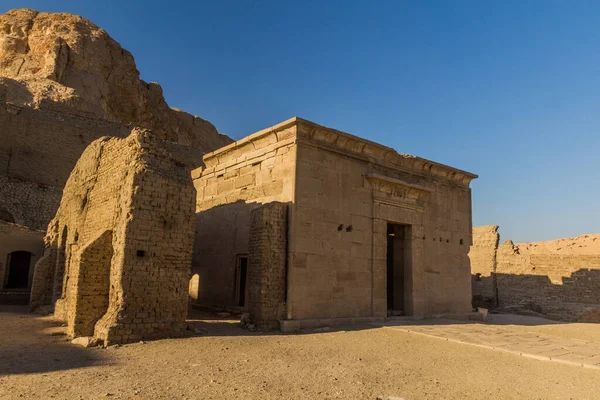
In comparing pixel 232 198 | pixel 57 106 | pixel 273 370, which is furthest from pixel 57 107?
pixel 273 370

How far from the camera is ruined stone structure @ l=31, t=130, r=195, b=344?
7211 millimetres

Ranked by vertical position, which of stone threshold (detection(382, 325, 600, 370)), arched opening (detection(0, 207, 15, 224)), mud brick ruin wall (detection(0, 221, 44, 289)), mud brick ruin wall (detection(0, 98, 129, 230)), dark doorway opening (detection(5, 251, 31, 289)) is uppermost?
mud brick ruin wall (detection(0, 98, 129, 230))

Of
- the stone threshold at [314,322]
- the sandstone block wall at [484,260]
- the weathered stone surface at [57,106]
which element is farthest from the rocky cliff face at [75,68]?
the stone threshold at [314,322]

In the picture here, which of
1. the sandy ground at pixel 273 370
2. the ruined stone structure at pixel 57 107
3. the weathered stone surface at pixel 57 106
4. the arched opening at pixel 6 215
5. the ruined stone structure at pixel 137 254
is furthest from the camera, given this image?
the weathered stone surface at pixel 57 106

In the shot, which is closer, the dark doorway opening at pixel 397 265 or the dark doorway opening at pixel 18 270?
the dark doorway opening at pixel 397 265

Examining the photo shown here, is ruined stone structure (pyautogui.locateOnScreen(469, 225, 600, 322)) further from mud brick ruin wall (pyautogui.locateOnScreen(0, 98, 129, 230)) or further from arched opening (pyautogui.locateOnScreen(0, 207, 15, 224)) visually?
mud brick ruin wall (pyautogui.locateOnScreen(0, 98, 129, 230))

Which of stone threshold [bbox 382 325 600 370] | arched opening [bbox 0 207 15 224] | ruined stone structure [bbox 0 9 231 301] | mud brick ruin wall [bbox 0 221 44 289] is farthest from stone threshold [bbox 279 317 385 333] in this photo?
arched opening [bbox 0 207 15 224]

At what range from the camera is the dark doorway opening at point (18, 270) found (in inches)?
606

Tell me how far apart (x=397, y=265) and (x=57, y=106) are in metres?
25.5

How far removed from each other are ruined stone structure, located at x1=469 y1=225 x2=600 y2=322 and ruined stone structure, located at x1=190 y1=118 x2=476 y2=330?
745 centimetres

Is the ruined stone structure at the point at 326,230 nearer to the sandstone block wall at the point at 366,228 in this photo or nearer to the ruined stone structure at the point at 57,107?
the sandstone block wall at the point at 366,228

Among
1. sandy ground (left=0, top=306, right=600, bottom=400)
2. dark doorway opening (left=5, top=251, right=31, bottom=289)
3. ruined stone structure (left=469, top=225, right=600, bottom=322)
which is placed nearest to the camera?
sandy ground (left=0, top=306, right=600, bottom=400)

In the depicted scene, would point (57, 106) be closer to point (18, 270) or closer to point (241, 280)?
point (18, 270)

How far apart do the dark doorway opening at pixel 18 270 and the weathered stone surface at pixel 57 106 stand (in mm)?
7053
